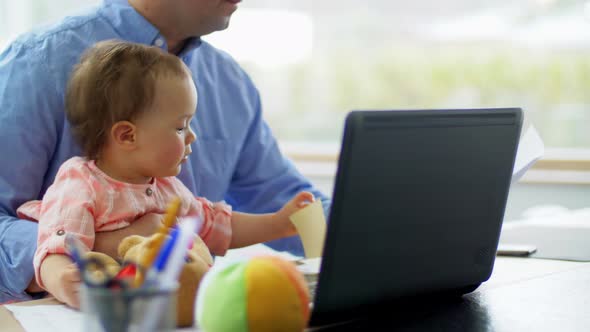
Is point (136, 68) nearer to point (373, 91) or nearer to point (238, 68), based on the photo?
point (238, 68)

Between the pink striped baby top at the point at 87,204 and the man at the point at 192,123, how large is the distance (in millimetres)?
27

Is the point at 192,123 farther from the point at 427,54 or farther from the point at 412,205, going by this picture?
the point at 427,54

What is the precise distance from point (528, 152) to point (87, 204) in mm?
704

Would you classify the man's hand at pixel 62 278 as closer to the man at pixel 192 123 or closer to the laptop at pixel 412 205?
the man at pixel 192 123

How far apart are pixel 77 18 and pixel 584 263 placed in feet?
3.31

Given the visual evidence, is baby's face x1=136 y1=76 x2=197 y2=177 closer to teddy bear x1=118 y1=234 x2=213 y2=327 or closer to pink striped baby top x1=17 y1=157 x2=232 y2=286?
pink striped baby top x1=17 y1=157 x2=232 y2=286

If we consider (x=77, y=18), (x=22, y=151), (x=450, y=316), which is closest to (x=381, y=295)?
(x=450, y=316)

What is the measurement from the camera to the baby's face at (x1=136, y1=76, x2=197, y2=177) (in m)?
1.19

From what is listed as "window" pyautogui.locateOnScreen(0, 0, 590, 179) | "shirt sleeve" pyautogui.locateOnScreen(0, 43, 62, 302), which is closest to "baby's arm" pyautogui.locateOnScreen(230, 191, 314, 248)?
"shirt sleeve" pyautogui.locateOnScreen(0, 43, 62, 302)

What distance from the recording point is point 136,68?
1.19 m

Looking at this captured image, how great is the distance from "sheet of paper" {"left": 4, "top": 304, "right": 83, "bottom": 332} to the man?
0.20 meters

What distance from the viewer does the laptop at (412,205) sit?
Answer: 791mm

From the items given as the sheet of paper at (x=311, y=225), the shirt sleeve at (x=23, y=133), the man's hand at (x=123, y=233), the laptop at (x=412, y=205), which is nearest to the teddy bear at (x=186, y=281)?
the laptop at (x=412, y=205)

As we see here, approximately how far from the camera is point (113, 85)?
119 cm
